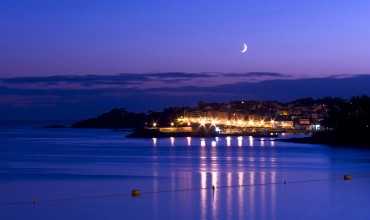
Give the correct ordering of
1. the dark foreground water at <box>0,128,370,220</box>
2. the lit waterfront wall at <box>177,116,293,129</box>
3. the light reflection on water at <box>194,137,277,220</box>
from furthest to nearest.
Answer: the lit waterfront wall at <box>177,116,293,129</box>, the light reflection on water at <box>194,137,277,220</box>, the dark foreground water at <box>0,128,370,220</box>

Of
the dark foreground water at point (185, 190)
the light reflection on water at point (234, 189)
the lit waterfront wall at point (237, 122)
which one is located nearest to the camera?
the dark foreground water at point (185, 190)

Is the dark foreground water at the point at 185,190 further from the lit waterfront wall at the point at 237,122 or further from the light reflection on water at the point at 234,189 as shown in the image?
the lit waterfront wall at the point at 237,122

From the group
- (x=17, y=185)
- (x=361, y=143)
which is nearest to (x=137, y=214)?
(x=17, y=185)

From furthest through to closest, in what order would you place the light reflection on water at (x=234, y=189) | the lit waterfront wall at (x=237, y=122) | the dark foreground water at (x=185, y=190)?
the lit waterfront wall at (x=237, y=122) → the light reflection on water at (x=234, y=189) → the dark foreground water at (x=185, y=190)

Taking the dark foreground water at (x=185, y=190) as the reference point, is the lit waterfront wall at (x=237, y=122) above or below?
below

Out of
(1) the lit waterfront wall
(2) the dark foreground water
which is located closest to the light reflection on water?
(2) the dark foreground water

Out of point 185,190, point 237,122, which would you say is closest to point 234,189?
point 185,190

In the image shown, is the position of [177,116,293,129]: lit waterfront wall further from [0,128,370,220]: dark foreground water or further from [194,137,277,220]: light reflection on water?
[194,137,277,220]: light reflection on water

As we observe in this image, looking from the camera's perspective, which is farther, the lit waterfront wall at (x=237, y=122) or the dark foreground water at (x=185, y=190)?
the lit waterfront wall at (x=237, y=122)

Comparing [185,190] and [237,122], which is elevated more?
[185,190]

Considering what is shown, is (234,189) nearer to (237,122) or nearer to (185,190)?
(185,190)

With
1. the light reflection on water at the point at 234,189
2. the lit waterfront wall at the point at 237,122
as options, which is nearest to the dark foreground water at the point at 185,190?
the light reflection on water at the point at 234,189

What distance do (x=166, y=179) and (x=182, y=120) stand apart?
3076 inches

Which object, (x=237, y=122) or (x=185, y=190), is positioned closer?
(x=185, y=190)
